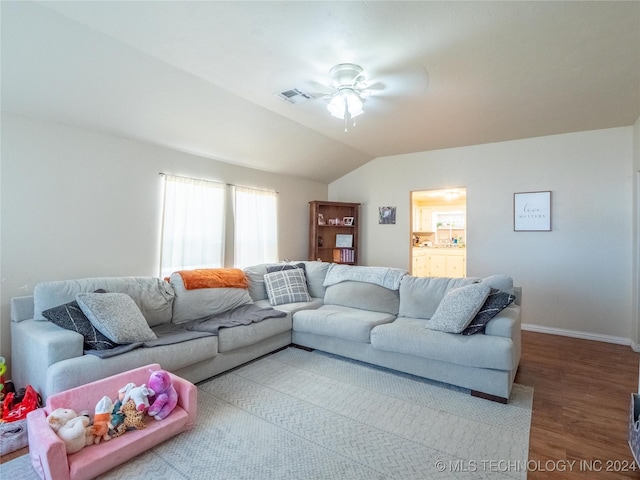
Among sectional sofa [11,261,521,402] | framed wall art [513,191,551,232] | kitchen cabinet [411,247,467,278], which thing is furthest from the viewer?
kitchen cabinet [411,247,467,278]

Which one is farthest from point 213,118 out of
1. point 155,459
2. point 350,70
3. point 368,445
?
point 368,445

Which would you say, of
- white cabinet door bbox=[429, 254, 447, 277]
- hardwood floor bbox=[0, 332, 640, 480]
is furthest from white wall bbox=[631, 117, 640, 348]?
white cabinet door bbox=[429, 254, 447, 277]

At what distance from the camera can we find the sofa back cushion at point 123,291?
247 centimetres

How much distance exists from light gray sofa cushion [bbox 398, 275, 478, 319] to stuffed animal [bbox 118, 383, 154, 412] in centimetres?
237

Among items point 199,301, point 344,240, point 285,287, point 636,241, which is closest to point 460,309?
point 285,287

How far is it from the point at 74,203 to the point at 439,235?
766 cm

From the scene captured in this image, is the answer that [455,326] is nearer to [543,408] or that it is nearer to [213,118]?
[543,408]

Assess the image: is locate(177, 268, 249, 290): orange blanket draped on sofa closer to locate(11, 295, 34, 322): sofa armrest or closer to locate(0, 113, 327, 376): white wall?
locate(0, 113, 327, 376): white wall

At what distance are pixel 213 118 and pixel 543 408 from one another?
151 inches

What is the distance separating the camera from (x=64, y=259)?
294 centimetres

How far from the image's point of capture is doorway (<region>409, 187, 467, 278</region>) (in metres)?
7.26

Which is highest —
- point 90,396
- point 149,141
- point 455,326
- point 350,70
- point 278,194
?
point 350,70

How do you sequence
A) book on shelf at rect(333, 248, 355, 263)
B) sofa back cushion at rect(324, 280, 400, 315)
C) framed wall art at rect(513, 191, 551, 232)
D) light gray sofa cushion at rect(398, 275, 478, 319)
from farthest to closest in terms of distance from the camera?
book on shelf at rect(333, 248, 355, 263)
framed wall art at rect(513, 191, 551, 232)
sofa back cushion at rect(324, 280, 400, 315)
light gray sofa cushion at rect(398, 275, 478, 319)

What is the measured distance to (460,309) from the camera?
2.62 meters
